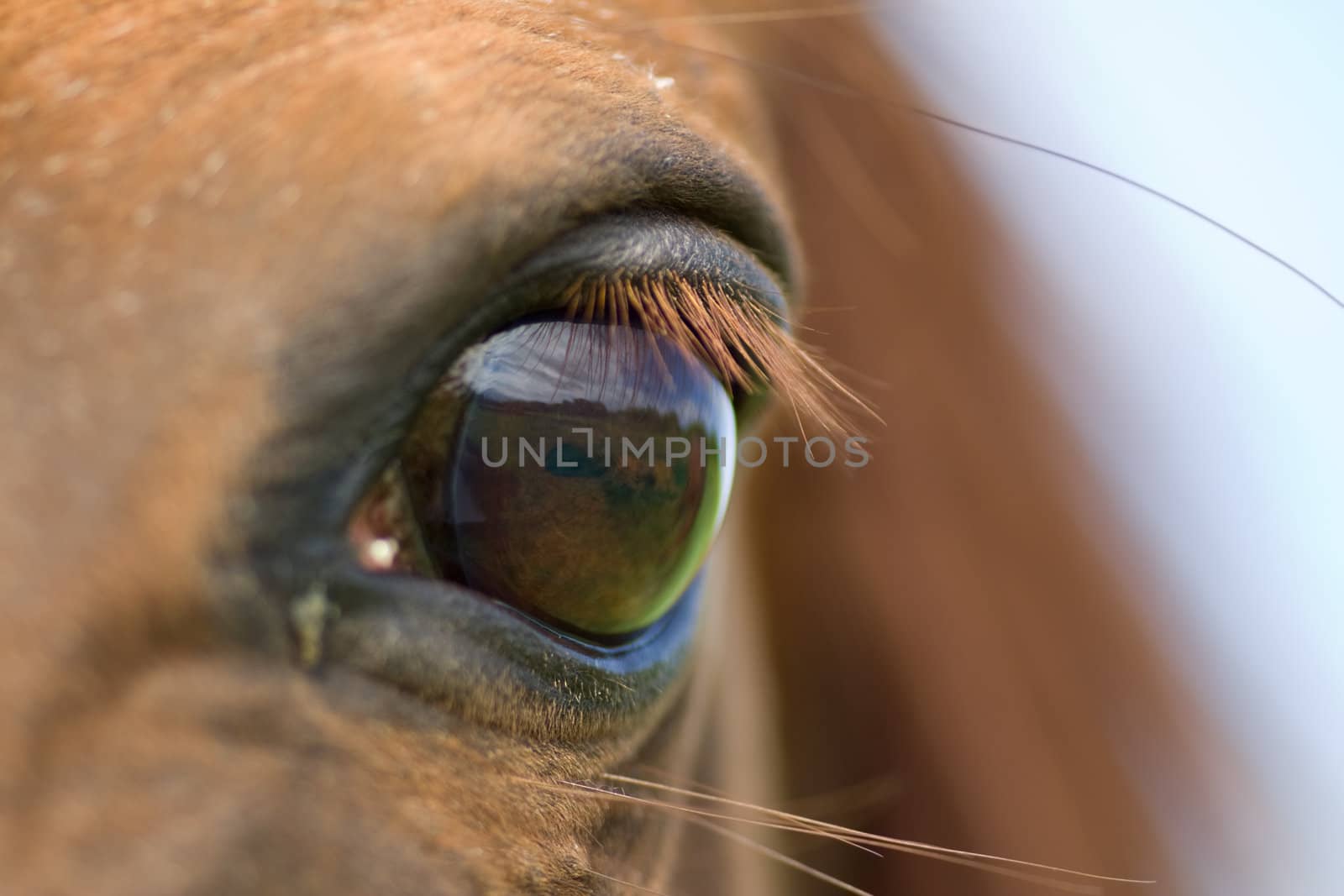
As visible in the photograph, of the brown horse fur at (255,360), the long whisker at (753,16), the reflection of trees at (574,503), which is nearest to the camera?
the brown horse fur at (255,360)

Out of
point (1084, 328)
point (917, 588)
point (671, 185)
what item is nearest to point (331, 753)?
point (671, 185)

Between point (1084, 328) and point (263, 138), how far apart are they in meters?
0.88

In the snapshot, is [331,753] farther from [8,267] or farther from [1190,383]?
[1190,383]

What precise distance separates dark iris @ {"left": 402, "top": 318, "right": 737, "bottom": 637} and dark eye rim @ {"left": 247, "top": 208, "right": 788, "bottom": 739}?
0.01 m

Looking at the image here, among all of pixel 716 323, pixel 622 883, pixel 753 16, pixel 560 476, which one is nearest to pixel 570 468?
pixel 560 476

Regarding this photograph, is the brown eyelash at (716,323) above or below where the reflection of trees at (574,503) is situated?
above

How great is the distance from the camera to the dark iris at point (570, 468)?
454 mm

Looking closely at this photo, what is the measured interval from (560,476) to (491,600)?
0.07m

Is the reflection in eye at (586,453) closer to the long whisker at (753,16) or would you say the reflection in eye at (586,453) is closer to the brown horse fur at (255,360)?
the brown horse fur at (255,360)

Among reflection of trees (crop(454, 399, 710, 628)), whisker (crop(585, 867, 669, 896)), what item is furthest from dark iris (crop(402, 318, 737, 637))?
whisker (crop(585, 867, 669, 896))

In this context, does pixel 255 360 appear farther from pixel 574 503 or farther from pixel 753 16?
pixel 753 16

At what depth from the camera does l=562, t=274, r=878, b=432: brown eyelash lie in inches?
19.2

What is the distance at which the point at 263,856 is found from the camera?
0.39 m

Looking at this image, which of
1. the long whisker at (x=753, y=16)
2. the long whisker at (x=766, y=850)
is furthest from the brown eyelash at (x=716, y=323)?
the long whisker at (x=766, y=850)
